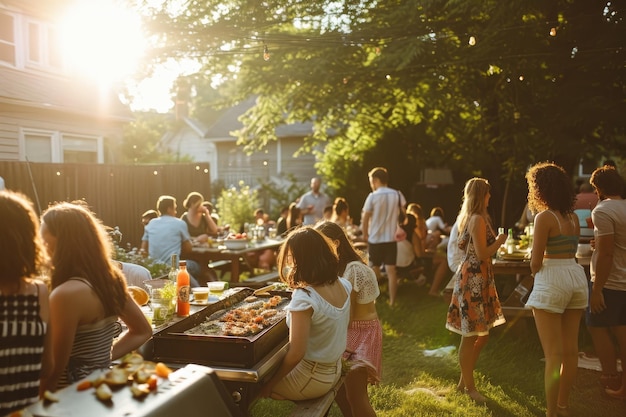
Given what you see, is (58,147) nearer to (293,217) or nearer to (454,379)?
(293,217)

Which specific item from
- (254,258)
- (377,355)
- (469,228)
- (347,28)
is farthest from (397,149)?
(377,355)

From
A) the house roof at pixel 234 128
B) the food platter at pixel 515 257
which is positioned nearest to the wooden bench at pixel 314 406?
the food platter at pixel 515 257

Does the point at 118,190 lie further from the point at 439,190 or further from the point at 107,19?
the point at 439,190

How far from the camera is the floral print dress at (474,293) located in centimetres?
512

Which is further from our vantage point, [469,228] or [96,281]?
[469,228]

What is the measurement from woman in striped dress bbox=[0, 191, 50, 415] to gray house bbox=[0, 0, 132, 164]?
1082cm

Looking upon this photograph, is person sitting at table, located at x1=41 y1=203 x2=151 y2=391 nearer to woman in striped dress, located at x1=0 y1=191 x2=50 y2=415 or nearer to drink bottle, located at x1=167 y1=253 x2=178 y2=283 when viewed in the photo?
woman in striped dress, located at x1=0 y1=191 x2=50 y2=415

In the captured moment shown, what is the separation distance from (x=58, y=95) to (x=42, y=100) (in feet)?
2.64

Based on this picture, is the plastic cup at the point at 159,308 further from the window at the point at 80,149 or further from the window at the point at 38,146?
the window at the point at 80,149

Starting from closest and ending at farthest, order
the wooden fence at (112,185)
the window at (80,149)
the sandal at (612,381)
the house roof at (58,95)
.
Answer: the sandal at (612,381)
the wooden fence at (112,185)
the house roof at (58,95)
the window at (80,149)

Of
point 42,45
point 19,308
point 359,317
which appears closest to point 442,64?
point 359,317

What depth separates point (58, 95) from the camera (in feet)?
44.0

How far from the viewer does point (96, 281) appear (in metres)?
2.66

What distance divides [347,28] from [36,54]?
22.6 ft
